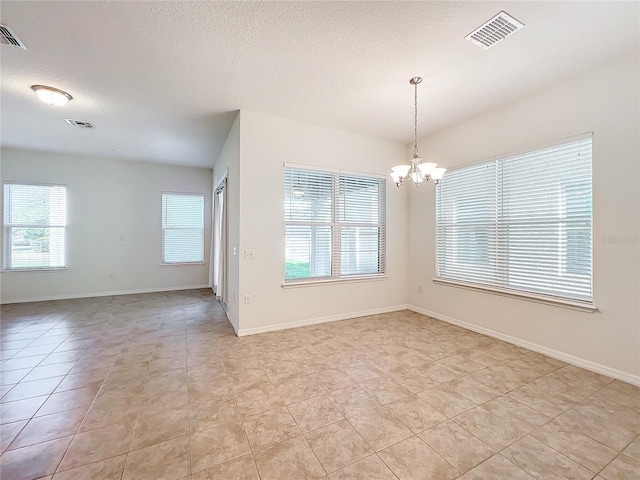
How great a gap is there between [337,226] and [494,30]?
2.78 m

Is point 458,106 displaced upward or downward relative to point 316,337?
upward

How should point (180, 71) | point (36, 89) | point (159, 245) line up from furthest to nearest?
point (159, 245), point (36, 89), point (180, 71)

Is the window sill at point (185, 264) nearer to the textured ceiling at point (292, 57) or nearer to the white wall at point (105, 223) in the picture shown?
the white wall at point (105, 223)

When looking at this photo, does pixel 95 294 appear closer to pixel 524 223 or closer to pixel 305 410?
pixel 305 410

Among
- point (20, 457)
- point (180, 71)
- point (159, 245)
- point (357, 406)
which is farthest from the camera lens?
point (159, 245)

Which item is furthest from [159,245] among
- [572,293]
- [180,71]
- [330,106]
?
[572,293]

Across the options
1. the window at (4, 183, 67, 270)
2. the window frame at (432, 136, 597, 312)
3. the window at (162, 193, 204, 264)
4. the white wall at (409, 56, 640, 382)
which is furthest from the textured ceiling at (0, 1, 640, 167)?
the window at (162, 193, 204, 264)

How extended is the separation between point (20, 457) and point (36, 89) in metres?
3.57

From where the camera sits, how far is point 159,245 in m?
6.35

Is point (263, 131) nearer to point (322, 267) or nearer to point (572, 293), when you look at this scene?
point (322, 267)

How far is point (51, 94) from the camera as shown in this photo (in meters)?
3.04

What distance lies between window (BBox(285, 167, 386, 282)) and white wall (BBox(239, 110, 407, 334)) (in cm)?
16

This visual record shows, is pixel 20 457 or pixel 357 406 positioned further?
pixel 357 406

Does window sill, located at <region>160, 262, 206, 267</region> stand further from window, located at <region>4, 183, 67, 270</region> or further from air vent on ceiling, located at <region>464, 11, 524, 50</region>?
air vent on ceiling, located at <region>464, 11, 524, 50</region>
